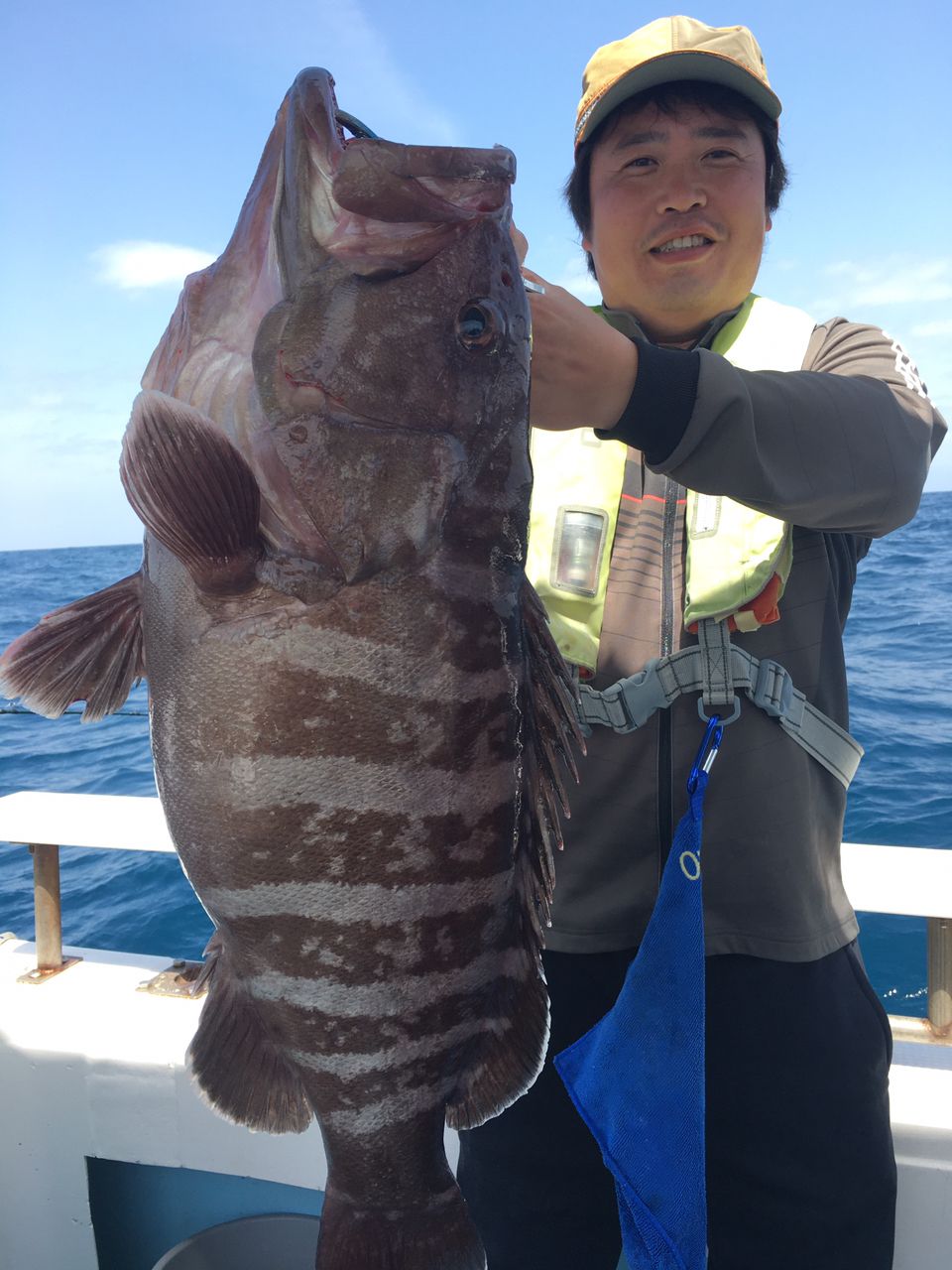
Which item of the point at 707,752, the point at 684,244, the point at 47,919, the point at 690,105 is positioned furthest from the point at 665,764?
the point at 47,919

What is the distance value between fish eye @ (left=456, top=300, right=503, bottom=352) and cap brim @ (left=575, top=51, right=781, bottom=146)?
1083mm

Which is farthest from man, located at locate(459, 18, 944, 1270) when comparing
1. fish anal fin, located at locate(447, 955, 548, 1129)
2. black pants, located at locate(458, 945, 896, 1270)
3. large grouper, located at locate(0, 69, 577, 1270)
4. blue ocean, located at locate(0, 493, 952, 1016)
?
blue ocean, located at locate(0, 493, 952, 1016)

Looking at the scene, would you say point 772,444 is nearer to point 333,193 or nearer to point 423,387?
point 423,387

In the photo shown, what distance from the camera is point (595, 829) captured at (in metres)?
1.96

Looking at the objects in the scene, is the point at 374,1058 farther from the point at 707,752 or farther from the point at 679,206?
the point at 679,206

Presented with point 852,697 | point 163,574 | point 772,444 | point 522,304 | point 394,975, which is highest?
point 522,304

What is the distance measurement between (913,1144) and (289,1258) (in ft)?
6.22

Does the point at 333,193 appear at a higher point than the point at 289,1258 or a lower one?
higher

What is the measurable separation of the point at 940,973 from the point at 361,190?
3016 mm

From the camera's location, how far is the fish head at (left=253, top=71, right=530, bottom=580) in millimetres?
1224

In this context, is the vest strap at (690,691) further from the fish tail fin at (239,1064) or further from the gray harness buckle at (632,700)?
the fish tail fin at (239,1064)

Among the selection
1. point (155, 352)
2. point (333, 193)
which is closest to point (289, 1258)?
point (155, 352)

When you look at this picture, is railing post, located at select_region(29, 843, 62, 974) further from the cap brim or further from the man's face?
the cap brim

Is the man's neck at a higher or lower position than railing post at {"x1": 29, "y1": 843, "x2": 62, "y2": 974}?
higher
